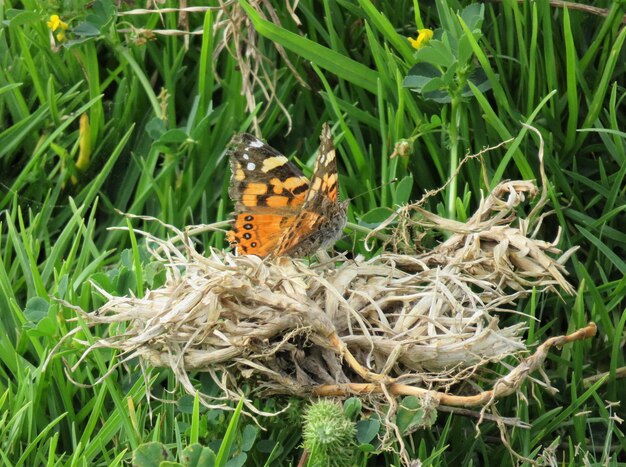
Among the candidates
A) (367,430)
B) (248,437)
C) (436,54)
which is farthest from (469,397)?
(436,54)

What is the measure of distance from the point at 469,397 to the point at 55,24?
1852 millimetres

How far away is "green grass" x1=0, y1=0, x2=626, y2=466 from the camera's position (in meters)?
2.36

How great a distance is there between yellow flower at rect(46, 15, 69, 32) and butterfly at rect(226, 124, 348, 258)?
83cm

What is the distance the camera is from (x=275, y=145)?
3.25m

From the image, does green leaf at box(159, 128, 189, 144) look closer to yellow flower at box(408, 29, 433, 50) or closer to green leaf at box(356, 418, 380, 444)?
yellow flower at box(408, 29, 433, 50)

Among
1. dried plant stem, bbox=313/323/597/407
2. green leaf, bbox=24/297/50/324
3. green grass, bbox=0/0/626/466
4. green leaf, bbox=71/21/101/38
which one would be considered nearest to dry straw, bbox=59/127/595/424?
dried plant stem, bbox=313/323/597/407

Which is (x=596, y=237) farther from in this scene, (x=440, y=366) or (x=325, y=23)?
(x=325, y=23)

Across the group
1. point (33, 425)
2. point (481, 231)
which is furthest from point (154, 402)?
point (481, 231)

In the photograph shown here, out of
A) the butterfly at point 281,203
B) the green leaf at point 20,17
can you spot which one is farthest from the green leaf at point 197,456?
the green leaf at point 20,17

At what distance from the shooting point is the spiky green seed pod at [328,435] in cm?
198

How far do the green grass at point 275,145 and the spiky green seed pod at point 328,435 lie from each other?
0.18 m

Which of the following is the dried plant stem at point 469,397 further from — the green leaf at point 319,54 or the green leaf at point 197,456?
the green leaf at point 319,54

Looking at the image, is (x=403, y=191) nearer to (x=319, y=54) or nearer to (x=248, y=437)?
(x=319, y=54)

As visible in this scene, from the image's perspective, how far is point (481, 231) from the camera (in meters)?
2.45
